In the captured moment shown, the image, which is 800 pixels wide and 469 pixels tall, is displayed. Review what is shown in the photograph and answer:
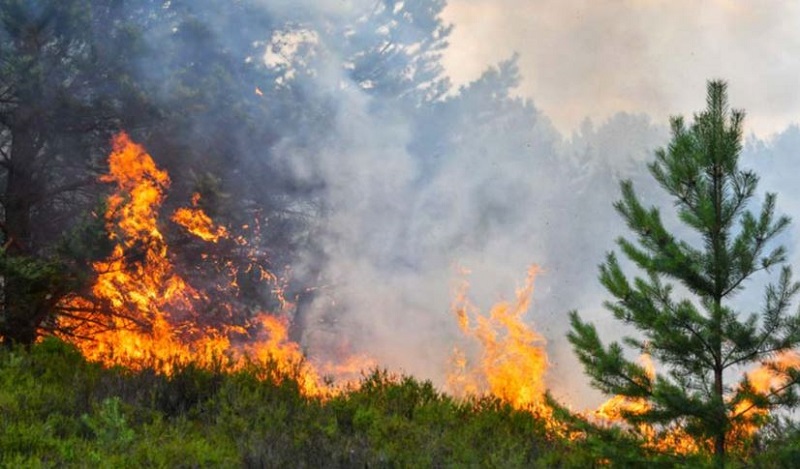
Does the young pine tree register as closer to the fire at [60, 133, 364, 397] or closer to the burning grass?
the burning grass

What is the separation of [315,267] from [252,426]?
11076 millimetres

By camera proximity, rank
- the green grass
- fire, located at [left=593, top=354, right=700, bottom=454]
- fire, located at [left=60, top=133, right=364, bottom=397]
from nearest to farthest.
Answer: the green grass
fire, located at [left=593, top=354, right=700, bottom=454]
fire, located at [left=60, top=133, right=364, bottom=397]

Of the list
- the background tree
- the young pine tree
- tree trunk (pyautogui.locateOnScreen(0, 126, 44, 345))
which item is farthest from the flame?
the young pine tree

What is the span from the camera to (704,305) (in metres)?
6.27

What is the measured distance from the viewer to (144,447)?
19.5 ft

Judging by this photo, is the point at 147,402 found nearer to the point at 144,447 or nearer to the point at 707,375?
the point at 144,447

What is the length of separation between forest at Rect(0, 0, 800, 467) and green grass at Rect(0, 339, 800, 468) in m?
0.04

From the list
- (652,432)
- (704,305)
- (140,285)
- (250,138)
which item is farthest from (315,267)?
(704,305)

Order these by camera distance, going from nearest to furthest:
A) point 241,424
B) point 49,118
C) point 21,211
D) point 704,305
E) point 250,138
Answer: point 704,305 → point 241,424 → point 49,118 → point 21,211 → point 250,138

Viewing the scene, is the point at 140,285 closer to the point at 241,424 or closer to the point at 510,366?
the point at 241,424

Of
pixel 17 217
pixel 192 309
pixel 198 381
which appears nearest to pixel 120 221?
pixel 17 217

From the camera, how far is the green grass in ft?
19.4

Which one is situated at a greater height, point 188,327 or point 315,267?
point 315,267

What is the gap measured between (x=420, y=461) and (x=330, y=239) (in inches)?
471
